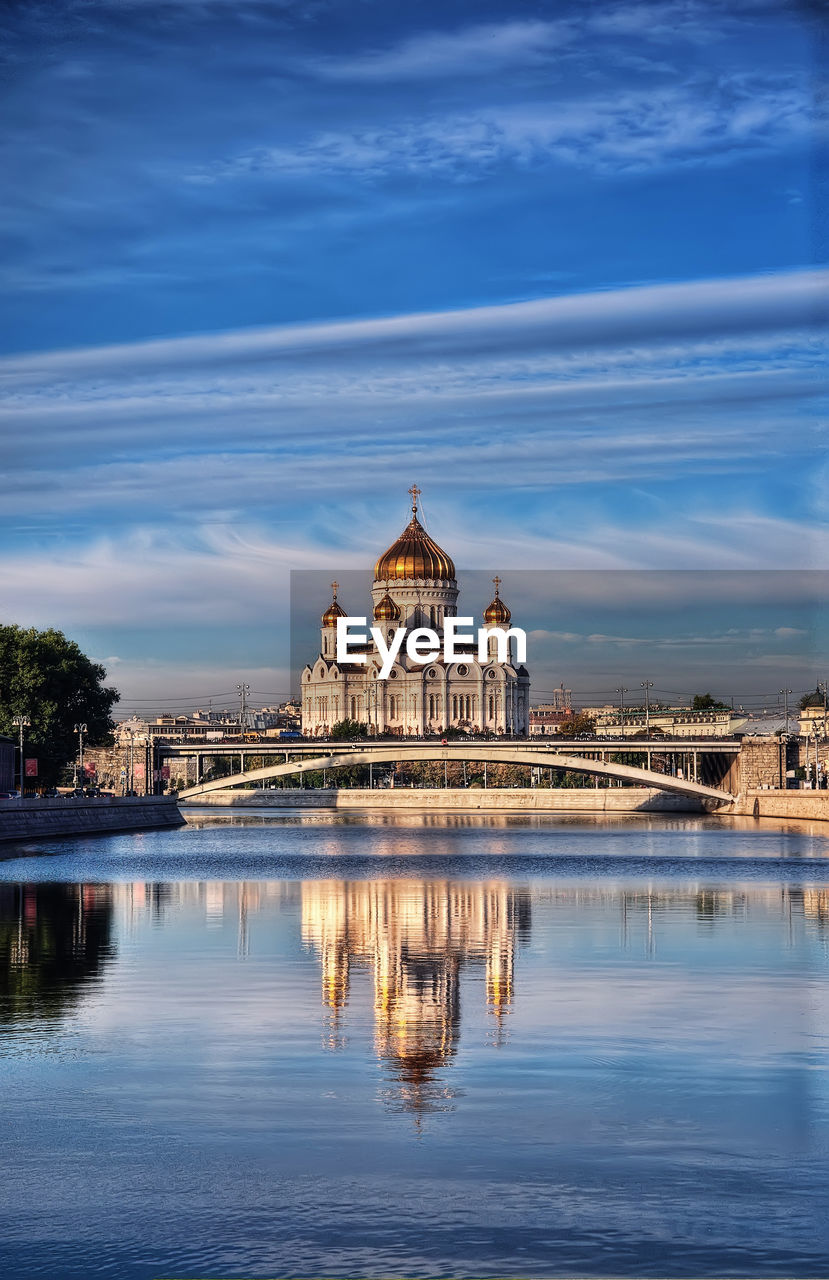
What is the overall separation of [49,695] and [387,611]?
9134cm

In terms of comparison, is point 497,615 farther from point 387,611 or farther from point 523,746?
point 523,746

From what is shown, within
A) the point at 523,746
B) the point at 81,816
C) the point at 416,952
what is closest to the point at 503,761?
the point at 523,746

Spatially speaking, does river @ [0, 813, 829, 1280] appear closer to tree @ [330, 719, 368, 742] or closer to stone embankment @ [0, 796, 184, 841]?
stone embankment @ [0, 796, 184, 841]

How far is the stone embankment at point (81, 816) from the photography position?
58812 mm

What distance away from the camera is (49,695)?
7800 cm

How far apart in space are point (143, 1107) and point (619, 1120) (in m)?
3.29

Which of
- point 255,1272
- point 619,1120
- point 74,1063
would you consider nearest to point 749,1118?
point 619,1120

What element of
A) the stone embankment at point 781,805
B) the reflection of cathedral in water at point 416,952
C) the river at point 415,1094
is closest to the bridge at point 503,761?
the stone embankment at point 781,805

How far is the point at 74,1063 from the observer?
1441 centimetres

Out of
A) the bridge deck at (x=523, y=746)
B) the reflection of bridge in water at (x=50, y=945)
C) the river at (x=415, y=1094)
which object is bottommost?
the river at (x=415, y=1094)

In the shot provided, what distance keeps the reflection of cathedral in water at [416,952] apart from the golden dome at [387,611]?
130086 mm

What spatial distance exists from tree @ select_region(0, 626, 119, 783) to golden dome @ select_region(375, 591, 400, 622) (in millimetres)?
85658

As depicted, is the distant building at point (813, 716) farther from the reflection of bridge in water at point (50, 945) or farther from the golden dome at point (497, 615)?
the reflection of bridge in water at point (50, 945)

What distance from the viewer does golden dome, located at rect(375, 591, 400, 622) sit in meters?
168
